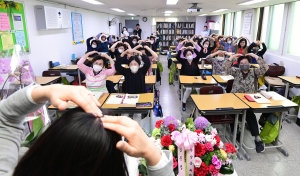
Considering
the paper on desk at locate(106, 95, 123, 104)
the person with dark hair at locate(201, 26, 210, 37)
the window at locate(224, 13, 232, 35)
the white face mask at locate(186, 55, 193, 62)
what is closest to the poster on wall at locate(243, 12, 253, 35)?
the window at locate(224, 13, 232, 35)

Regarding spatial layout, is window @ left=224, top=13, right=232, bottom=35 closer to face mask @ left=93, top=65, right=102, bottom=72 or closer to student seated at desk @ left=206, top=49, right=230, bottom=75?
student seated at desk @ left=206, top=49, right=230, bottom=75

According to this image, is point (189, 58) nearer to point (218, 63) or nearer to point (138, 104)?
point (218, 63)

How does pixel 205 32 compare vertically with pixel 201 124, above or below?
above

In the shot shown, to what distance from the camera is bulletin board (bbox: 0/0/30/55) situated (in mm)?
4309

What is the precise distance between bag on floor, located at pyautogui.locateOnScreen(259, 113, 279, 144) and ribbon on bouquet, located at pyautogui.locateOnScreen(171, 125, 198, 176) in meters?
2.35

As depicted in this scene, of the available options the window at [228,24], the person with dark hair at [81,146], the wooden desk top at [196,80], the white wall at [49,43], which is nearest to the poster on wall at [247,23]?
the window at [228,24]

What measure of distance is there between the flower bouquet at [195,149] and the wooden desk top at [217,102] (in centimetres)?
138

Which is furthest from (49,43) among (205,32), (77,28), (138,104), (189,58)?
(205,32)

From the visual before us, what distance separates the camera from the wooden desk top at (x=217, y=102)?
118 inches

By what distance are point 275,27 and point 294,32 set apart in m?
1.21

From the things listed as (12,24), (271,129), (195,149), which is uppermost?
(12,24)

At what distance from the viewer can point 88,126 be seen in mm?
547

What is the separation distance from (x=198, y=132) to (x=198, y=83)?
2.89m

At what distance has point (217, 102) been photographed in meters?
3.17
